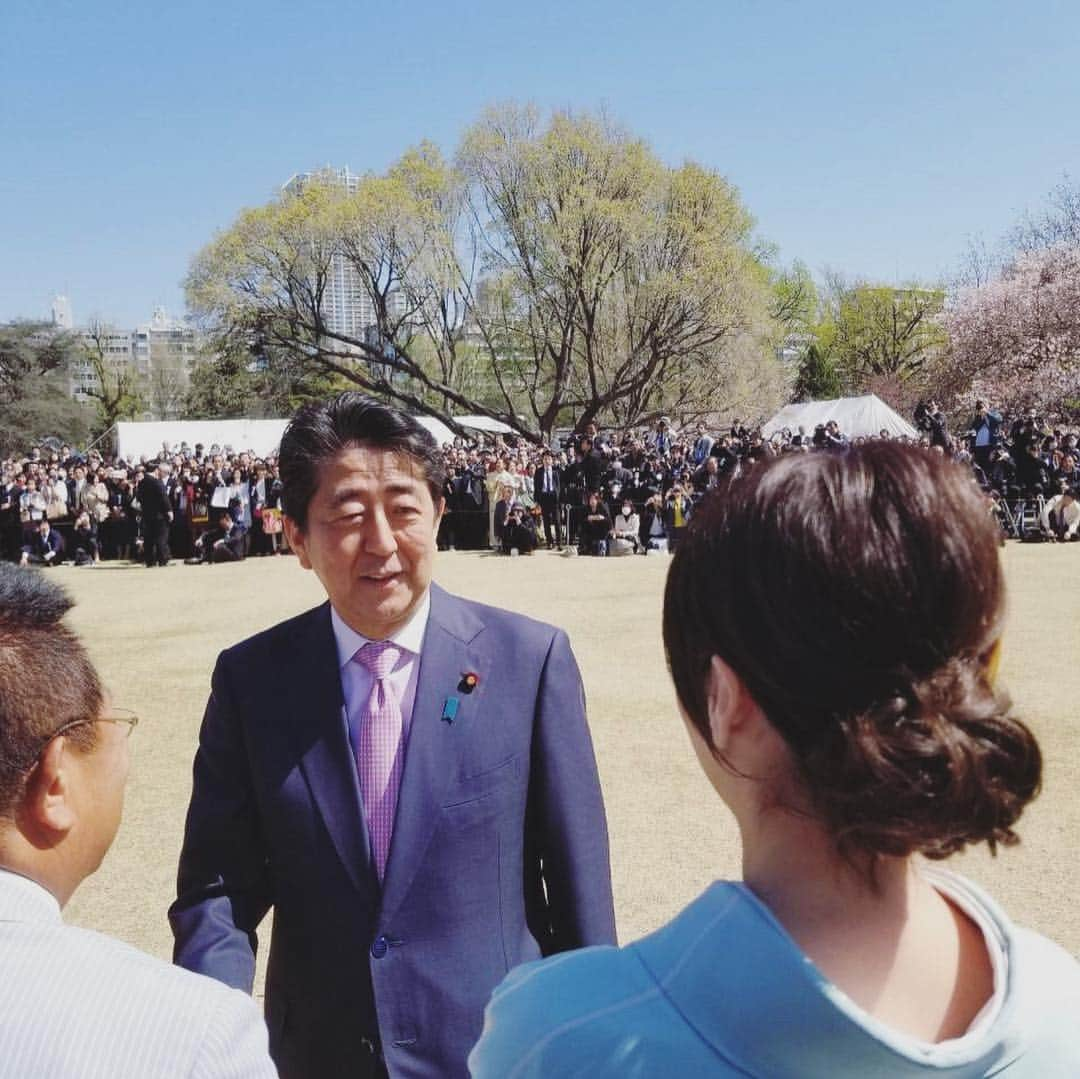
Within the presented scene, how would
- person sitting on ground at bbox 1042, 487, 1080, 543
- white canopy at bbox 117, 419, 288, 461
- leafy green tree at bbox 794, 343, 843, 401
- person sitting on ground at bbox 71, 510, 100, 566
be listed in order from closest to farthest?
person sitting on ground at bbox 1042, 487, 1080, 543
person sitting on ground at bbox 71, 510, 100, 566
white canopy at bbox 117, 419, 288, 461
leafy green tree at bbox 794, 343, 843, 401

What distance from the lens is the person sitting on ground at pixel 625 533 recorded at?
58.2ft

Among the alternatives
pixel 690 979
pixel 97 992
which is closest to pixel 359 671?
pixel 97 992

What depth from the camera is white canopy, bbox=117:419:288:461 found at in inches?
1256

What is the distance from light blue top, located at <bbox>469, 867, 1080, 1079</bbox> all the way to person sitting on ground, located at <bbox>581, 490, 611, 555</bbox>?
55.5 feet

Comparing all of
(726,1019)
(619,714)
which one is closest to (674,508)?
(619,714)

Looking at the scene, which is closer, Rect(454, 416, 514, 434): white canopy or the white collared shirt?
the white collared shirt

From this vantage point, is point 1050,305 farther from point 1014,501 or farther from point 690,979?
point 690,979

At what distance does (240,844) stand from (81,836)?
0.73 metres

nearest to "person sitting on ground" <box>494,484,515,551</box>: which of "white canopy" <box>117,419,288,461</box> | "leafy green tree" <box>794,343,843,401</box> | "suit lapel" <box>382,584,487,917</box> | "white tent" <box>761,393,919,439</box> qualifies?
"white tent" <box>761,393,919,439</box>

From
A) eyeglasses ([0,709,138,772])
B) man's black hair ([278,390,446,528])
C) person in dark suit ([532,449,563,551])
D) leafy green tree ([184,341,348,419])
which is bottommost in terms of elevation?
person in dark suit ([532,449,563,551])

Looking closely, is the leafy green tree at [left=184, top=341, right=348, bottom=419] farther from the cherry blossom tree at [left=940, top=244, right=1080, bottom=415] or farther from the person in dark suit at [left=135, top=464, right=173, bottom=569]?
the cherry blossom tree at [left=940, top=244, right=1080, bottom=415]

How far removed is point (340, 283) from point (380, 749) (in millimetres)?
39880

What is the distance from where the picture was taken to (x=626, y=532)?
58.7 ft

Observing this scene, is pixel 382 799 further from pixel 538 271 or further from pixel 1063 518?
pixel 538 271
